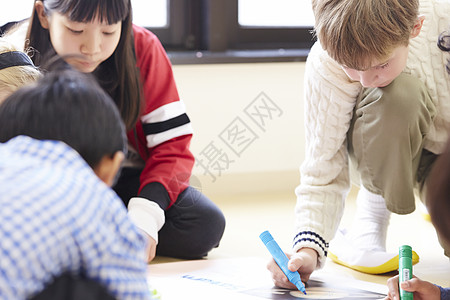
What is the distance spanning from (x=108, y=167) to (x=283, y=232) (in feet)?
2.96

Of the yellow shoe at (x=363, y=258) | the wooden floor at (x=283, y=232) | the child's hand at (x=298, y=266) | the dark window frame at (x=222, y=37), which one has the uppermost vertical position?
the dark window frame at (x=222, y=37)

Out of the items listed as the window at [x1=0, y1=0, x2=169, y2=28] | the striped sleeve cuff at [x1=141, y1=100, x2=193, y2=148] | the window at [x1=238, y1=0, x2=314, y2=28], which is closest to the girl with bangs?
the striped sleeve cuff at [x1=141, y1=100, x2=193, y2=148]

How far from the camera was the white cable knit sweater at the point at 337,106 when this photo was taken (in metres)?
1.11

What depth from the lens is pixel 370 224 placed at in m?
1.26

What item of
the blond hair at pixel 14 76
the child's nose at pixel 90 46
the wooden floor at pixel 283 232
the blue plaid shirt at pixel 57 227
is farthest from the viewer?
the wooden floor at pixel 283 232

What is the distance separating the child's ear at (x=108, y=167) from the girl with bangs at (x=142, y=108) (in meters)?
0.50

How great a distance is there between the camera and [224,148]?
72.9 inches

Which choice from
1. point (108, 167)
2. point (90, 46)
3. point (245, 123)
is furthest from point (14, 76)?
point (245, 123)

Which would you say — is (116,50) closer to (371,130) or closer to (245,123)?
(371,130)

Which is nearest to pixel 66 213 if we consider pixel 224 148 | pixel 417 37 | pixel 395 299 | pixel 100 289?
pixel 100 289

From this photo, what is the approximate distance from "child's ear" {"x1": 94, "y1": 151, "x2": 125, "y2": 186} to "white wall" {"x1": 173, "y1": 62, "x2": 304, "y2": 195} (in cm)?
111

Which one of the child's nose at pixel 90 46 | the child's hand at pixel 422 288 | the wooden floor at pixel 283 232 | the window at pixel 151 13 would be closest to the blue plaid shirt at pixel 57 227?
the child's hand at pixel 422 288

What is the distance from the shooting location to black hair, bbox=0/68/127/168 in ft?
1.99

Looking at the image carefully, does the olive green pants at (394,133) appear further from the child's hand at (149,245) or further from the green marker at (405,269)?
the child's hand at (149,245)
